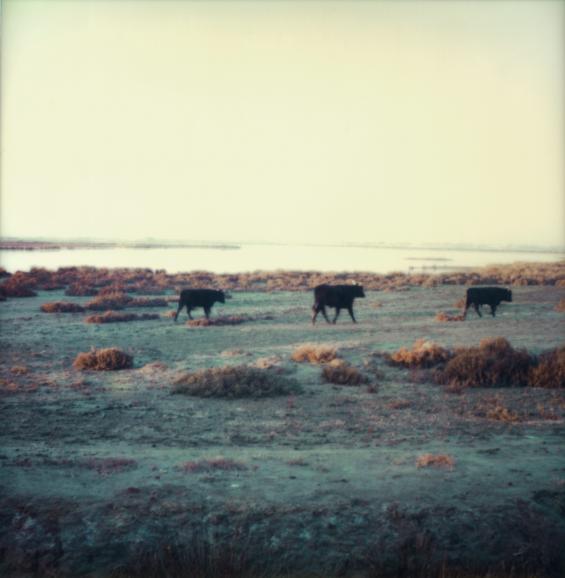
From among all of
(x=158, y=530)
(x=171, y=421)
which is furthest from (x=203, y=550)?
(x=171, y=421)

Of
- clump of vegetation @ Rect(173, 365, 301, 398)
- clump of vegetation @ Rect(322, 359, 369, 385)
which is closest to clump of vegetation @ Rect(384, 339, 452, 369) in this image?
clump of vegetation @ Rect(322, 359, 369, 385)

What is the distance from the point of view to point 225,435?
27.7 feet

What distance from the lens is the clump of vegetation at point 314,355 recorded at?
45.0ft

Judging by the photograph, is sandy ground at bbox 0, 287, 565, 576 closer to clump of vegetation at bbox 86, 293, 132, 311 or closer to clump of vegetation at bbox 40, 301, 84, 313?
clump of vegetation at bbox 40, 301, 84, 313

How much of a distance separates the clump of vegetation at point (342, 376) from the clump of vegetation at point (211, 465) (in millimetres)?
4836

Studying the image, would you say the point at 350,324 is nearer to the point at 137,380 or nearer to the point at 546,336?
the point at 546,336

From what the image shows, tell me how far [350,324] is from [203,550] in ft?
52.2

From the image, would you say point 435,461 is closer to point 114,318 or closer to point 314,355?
point 314,355

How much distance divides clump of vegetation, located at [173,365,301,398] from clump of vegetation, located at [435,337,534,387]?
319cm

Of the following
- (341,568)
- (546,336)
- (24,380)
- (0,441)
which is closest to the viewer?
(341,568)

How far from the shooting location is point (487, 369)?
38.7 ft

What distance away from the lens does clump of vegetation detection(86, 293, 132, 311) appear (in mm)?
25438

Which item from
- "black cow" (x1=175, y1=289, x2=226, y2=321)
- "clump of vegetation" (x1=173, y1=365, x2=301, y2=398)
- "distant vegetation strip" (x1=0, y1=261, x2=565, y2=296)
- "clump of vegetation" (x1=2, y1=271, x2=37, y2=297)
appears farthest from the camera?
"distant vegetation strip" (x1=0, y1=261, x2=565, y2=296)

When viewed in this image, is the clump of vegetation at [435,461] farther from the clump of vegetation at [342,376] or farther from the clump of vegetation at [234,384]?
the clump of vegetation at [342,376]
